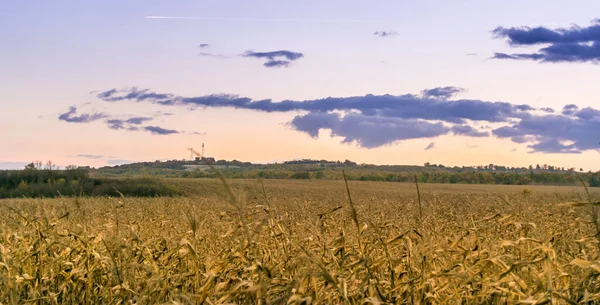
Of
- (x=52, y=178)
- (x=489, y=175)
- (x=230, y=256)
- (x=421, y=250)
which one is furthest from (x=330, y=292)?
(x=489, y=175)

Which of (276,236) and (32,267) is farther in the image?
(32,267)

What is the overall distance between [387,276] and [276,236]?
1.05 meters

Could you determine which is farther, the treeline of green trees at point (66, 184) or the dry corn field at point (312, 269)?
the treeline of green trees at point (66, 184)

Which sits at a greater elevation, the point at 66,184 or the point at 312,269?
the point at 312,269

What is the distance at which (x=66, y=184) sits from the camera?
33344 mm

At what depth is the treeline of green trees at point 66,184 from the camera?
32031 millimetres

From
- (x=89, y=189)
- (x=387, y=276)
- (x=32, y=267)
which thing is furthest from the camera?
(x=89, y=189)

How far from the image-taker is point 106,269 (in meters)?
5.07

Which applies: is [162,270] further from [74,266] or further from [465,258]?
[465,258]

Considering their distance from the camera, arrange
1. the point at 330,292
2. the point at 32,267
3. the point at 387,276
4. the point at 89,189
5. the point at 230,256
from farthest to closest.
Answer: the point at 89,189 → the point at 32,267 → the point at 230,256 → the point at 387,276 → the point at 330,292

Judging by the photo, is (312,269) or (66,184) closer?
(312,269)

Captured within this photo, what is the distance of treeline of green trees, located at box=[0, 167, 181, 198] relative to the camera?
1261 inches

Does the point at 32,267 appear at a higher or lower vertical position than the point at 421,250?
lower

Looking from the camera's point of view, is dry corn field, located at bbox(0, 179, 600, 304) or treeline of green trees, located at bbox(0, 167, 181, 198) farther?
treeline of green trees, located at bbox(0, 167, 181, 198)
